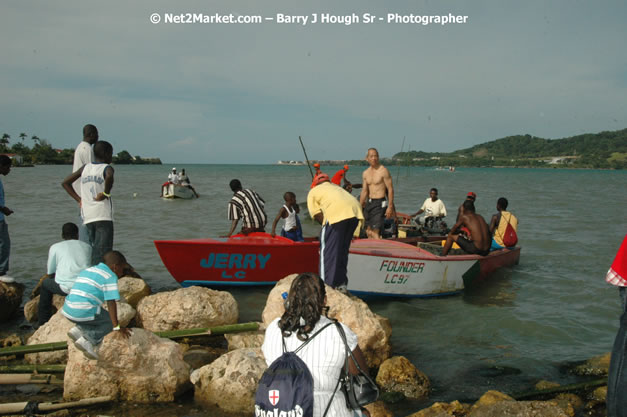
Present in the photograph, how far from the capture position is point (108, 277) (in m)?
4.58

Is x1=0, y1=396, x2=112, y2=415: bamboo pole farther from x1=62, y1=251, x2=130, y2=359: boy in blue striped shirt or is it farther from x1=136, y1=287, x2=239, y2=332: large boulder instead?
x1=136, y1=287, x2=239, y2=332: large boulder

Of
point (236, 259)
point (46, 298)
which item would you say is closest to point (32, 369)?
point (46, 298)

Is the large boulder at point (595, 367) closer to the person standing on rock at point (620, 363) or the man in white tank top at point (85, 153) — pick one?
the person standing on rock at point (620, 363)

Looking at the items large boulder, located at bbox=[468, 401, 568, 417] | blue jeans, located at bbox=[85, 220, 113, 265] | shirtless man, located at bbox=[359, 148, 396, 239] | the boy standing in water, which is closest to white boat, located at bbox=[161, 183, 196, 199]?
the boy standing in water

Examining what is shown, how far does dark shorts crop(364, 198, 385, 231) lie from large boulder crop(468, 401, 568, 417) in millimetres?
6084

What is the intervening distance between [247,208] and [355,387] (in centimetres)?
705

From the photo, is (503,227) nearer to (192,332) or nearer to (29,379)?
(192,332)

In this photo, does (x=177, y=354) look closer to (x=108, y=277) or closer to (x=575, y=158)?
(x=108, y=277)

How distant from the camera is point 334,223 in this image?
6.51 metres

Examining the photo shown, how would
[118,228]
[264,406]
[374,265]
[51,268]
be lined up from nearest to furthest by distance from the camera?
[264,406] < [51,268] < [374,265] < [118,228]

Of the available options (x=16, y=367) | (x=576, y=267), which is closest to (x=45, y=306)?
(x=16, y=367)

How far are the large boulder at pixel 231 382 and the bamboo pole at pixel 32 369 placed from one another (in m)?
1.46

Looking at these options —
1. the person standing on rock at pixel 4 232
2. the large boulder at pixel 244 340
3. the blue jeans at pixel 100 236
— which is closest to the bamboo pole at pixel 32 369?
the blue jeans at pixel 100 236

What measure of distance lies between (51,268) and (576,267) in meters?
12.1
